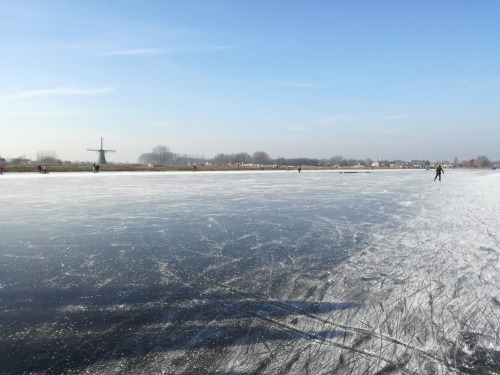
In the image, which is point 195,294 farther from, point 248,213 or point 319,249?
point 248,213

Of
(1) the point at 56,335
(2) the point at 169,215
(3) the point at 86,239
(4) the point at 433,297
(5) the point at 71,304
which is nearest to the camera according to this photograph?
(1) the point at 56,335

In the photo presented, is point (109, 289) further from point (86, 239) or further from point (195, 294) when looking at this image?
point (86, 239)

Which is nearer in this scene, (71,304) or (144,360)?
(144,360)

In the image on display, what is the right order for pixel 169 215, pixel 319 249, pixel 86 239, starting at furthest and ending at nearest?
pixel 169 215, pixel 86 239, pixel 319 249

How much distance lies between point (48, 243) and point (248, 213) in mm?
4851

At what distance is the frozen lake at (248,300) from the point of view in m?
2.47

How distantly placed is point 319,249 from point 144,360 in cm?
364

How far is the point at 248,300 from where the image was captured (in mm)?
3477

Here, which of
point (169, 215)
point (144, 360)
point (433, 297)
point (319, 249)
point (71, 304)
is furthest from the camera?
point (169, 215)

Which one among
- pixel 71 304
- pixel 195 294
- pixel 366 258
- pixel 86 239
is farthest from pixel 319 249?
pixel 86 239

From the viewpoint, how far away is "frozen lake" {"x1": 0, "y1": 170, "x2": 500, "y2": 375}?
247 centimetres

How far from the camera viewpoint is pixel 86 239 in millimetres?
6102

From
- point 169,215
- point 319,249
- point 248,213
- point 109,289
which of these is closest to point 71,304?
point 109,289

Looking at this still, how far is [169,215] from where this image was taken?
349 inches
